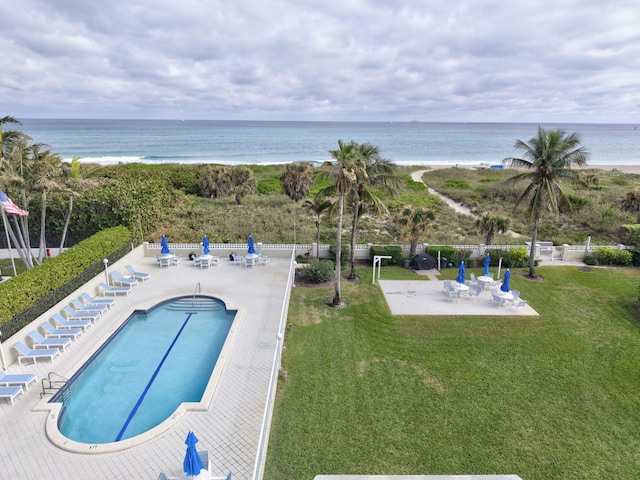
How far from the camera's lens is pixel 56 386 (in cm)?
991

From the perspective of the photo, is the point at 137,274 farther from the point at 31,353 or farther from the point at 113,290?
the point at 31,353

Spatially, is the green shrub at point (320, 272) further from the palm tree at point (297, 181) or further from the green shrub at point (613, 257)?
the palm tree at point (297, 181)

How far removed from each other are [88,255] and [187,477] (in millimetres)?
11701

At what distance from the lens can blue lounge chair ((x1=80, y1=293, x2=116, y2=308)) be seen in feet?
46.6

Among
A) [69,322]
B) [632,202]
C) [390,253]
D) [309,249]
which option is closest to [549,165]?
[390,253]

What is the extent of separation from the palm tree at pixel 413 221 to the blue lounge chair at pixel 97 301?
1284 centimetres

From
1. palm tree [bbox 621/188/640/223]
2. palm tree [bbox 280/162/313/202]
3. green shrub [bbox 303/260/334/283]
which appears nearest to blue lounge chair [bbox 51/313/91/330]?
green shrub [bbox 303/260/334/283]

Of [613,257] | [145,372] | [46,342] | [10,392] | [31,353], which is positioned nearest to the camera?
[10,392]

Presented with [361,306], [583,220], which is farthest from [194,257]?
[583,220]

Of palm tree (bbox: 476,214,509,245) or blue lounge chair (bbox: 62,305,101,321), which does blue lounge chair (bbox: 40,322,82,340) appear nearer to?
blue lounge chair (bbox: 62,305,101,321)

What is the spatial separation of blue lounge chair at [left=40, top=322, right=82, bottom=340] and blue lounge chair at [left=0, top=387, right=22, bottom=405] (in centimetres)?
256

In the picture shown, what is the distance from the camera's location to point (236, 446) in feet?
26.5

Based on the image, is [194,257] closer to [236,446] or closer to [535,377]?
[236,446]

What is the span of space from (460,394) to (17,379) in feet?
35.8
